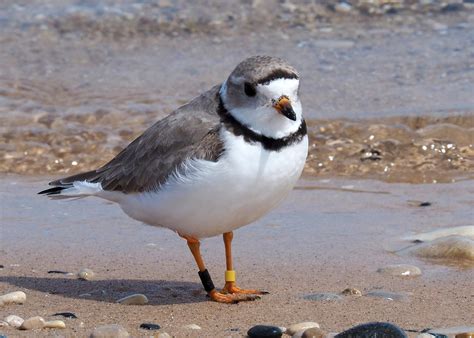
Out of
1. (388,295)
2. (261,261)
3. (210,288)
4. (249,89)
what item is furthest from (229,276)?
(249,89)

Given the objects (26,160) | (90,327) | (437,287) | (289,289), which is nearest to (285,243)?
(289,289)

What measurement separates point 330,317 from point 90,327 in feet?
4.08

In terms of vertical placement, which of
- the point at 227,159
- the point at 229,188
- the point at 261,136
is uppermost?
the point at 261,136

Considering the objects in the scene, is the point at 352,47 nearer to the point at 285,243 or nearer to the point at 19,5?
the point at 19,5

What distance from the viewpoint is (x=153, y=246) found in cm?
654

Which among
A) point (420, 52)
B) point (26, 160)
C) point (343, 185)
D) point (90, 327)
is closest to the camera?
point (90, 327)

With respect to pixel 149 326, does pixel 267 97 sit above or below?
above

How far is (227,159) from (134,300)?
1.03 meters

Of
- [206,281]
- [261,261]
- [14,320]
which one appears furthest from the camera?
[261,261]

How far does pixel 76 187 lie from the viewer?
6.07 metres

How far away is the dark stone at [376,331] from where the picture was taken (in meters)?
4.54

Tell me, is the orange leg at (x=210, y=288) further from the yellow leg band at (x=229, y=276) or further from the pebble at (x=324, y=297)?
the pebble at (x=324, y=297)

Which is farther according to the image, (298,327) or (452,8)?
(452,8)

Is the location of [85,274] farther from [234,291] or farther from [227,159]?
[227,159]
